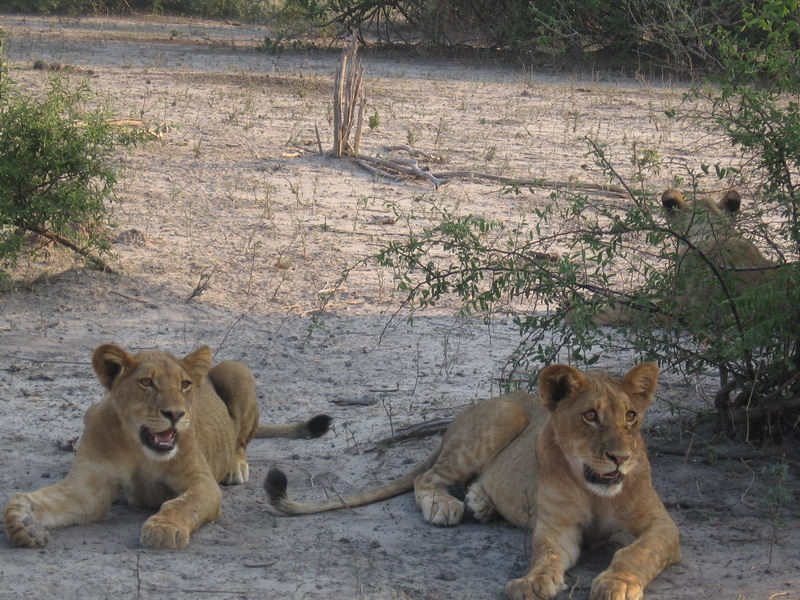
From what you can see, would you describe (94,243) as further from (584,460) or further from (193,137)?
(584,460)

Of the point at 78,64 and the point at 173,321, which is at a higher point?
the point at 78,64

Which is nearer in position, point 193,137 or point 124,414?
point 124,414

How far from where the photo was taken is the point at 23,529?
13.6 feet

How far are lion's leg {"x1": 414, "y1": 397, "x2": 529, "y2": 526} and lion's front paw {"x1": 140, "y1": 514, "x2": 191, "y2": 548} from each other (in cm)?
105

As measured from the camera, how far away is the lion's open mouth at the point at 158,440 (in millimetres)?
4441

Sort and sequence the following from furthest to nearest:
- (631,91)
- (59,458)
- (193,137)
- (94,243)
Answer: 1. (631,91)
2. (193,137)
3. (94,243)
4. (59,458)

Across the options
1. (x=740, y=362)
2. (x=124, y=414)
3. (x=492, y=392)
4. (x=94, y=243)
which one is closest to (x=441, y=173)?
(x=94, y=243)

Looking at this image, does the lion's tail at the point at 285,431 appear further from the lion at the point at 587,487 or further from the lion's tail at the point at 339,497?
the lion at the point at 587,487

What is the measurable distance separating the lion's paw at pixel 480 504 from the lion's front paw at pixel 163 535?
3.88 ft

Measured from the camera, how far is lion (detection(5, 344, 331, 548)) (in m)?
4.30

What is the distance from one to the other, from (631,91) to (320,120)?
4224 millimetres

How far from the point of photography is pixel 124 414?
448cm

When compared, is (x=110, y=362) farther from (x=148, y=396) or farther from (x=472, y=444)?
(x=472, y=444)

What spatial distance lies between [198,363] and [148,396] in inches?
12.5
